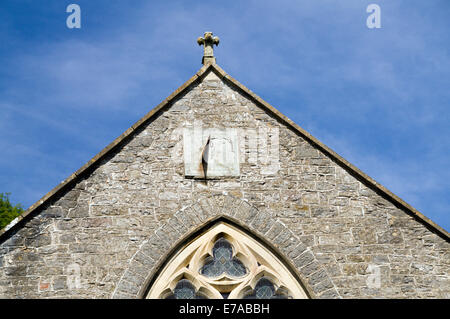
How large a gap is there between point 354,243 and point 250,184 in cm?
191

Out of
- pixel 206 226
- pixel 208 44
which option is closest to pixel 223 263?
pixel 206 226

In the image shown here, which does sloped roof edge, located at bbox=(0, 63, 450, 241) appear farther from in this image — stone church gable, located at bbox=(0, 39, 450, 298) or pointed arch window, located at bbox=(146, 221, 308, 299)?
pointed arch window, located at bbox=(146, 221, 308, 299)

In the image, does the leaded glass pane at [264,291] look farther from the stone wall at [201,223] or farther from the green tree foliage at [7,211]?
→ the green tree foliage at [7,211]

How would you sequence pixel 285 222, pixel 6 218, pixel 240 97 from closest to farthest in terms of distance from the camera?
pixel 285 222 → pixel 240 97 → pixel 6 218

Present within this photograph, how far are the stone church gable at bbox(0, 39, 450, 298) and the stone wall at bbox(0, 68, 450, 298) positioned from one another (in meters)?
0.02

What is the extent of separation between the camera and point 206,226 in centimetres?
1379

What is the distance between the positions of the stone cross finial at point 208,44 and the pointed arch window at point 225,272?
121 inches

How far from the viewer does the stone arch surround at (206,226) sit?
1324 centimetres

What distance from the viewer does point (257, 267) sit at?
13.6 m

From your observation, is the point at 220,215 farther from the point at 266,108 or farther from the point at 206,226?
the point at 266,108

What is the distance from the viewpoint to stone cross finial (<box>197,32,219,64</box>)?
15.2m

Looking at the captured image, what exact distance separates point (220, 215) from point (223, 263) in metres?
0.76
